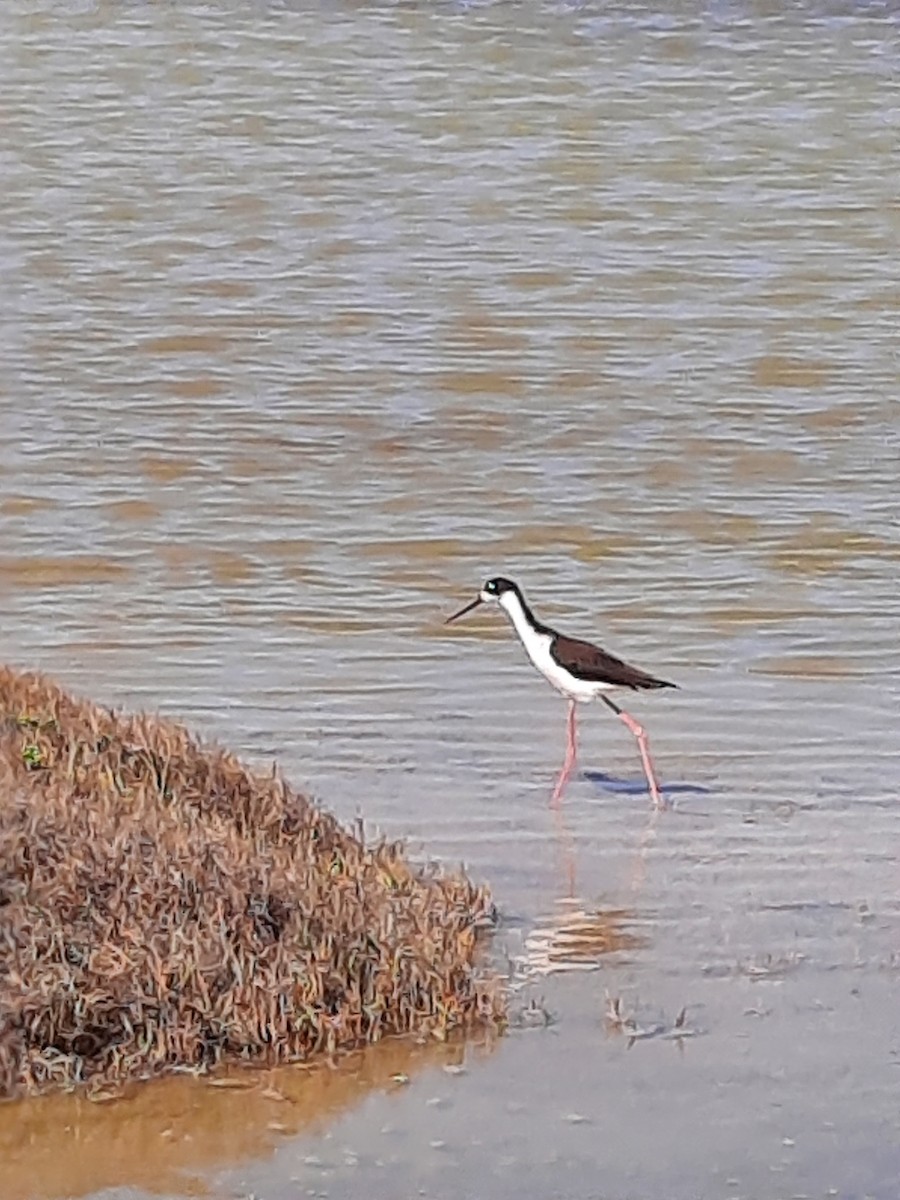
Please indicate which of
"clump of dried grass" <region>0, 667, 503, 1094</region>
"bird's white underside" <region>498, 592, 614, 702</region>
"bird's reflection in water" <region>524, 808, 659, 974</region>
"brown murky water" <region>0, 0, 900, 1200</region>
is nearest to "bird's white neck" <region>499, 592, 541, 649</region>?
"bird's white underside" <region>498, 592, 614, 702</region>

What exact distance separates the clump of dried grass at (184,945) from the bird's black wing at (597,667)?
3189mm

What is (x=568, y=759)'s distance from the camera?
430 inches

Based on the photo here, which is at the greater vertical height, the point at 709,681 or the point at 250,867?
the point at 250,867

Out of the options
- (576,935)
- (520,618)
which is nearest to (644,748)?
(520,618)

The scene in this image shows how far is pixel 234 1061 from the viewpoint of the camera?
24.7 feet

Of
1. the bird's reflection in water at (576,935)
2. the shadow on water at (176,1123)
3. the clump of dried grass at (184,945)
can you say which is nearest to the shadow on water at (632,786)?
the bird's reflection in water at (576,935)

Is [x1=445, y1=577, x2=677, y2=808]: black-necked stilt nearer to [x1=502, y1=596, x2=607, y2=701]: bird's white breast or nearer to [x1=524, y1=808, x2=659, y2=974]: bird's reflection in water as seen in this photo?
[x1=502, y1=596, x2=607, y2=701]: bird's white breast

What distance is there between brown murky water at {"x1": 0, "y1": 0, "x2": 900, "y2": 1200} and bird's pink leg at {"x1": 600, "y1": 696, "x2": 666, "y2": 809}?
85 millimetres

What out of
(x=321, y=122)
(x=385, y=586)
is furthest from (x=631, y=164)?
(x=385, y=586)

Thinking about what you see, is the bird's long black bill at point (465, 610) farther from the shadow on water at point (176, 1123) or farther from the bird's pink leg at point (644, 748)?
the shadow on water at point (176, 1123)

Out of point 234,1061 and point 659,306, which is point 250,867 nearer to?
point 234,1061

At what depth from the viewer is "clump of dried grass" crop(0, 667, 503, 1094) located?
24.1 feet

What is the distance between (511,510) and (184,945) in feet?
30.4

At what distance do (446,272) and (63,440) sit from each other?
570cm
